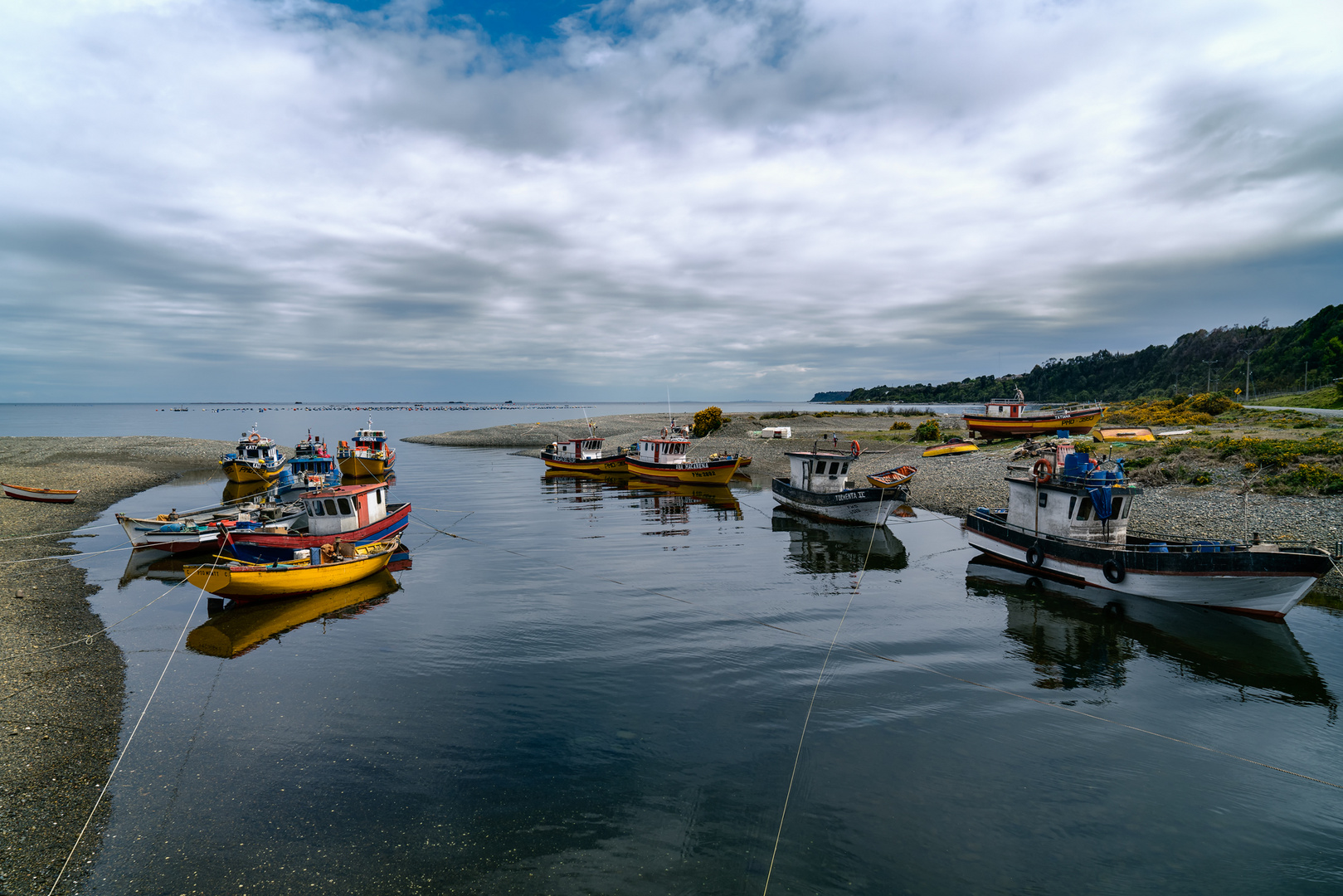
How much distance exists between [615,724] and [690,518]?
2680 centimetres

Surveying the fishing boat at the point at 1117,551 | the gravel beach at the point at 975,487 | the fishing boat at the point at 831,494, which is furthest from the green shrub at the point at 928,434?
the fishing boat at the point at 1117,551

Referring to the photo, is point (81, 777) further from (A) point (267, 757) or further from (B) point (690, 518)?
(B) point (690, 518)

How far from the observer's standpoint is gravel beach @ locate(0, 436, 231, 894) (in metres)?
9.34

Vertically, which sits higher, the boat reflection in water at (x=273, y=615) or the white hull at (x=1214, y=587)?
the white hull at (x=1214, y=587)

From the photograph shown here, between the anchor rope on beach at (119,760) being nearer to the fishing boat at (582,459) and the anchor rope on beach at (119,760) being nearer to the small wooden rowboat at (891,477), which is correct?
the small wooden rowboat at (891,477)

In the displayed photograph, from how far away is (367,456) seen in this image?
57.7 metres

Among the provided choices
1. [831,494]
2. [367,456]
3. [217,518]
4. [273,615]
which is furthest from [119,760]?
[367,456]

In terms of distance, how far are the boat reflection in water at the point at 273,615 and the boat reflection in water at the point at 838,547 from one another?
717 inches

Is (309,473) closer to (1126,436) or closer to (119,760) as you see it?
(119,760)

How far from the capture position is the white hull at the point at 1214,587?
60.1ft

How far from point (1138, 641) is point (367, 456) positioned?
59.2 metres

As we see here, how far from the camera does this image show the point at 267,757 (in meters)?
11.8

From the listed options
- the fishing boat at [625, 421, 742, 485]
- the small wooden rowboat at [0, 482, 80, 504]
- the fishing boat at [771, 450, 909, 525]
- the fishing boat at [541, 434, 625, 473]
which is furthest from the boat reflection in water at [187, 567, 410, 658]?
the fishing boat at [541, 434, 625, 473]

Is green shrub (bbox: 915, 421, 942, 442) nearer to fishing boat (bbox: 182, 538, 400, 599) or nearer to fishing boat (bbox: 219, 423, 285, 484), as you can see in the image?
fishing boat (bbox: 182, 538, 400, 599)
